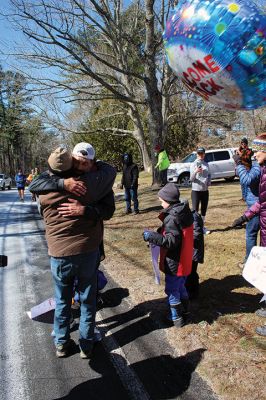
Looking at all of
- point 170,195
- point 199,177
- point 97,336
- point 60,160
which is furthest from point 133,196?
point 60,160

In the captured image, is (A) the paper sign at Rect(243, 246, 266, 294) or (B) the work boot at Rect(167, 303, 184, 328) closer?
(A) the paper sign at Rect(243, 246, 266, 294)

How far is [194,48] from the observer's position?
3.16 meters

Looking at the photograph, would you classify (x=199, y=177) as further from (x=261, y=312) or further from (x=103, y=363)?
(x=103, y=363)

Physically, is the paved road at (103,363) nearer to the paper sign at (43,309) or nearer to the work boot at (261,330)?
the paper sign at (43,309)

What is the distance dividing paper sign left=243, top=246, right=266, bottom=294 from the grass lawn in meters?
0.54

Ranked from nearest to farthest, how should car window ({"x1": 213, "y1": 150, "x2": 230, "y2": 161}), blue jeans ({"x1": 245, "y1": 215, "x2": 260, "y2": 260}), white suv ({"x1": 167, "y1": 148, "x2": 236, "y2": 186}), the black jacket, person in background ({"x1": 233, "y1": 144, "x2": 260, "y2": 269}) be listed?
1. the black jacket
2. person in background ({"x1": 233, "y1": 144, "x2": 260, "y2": 269})
3. blue jeans ({"x1": 245, "y1": 215, "x2": 260, "y2": 260})
4. white suv ({"x1": 167, "y1": 148, "x2": 236, "y2": 186})
5. car window ({"x1": 213, "y1": 150, "x2": 230, "y2": 161})

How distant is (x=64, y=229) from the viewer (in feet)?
9.78

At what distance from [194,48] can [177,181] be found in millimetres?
14346

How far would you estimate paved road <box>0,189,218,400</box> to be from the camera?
2.76 meters

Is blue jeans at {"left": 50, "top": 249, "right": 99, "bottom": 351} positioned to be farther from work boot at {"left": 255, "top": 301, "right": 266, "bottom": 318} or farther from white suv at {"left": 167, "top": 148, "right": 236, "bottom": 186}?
white suv at {"left": 167, "top": 148, "right": 236, "bottom": 186}

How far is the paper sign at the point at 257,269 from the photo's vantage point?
331cm

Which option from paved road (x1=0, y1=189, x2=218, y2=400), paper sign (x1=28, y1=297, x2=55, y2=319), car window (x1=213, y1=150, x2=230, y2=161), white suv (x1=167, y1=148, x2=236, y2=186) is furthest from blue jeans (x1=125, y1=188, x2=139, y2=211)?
car window (x1=213, y1=150, x2=230, y2=161)

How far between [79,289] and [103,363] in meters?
0.67

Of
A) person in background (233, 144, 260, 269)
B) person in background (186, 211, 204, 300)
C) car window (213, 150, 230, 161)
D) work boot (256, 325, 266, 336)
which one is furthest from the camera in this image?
car window (213, 150, 230, 161)
